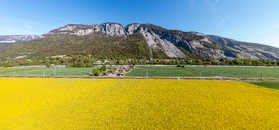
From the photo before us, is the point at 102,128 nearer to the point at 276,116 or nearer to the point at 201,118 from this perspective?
the point at 201,118

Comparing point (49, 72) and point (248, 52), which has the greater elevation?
point (248, 52)

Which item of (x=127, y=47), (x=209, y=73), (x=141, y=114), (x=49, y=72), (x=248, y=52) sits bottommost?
(x=141, y=114)

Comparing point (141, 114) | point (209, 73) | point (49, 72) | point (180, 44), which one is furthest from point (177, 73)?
point (180, 44)

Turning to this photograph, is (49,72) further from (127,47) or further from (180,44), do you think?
(180,44)

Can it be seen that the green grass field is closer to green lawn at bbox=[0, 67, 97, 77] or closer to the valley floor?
the valley floor

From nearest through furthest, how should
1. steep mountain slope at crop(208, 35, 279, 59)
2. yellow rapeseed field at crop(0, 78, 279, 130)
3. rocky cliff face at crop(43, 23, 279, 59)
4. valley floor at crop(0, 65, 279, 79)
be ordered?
yellow rapeseed field at crop(0, 78, 279, 130) < valley floor at crop(0, 65, 279, 79) < rocky cliff face at crop(43, 23, 279, 59) < steep mountain slope at crop(208, 35, 279, 59)

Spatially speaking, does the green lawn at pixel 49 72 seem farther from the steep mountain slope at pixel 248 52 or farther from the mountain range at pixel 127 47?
the steep mountain slope at pixel 248 52

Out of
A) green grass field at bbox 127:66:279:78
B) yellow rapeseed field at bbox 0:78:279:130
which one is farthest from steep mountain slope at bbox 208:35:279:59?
yellow rapeseed field at bbox 0:78:279:130

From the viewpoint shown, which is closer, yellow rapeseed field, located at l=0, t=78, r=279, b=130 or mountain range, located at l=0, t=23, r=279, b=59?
yellow rapeseed field, located at l=0, t=78, r=279, b=130

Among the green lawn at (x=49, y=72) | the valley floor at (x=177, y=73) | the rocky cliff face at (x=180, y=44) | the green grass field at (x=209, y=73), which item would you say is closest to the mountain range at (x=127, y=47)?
the rocky cliff face at (x=180, y=44)

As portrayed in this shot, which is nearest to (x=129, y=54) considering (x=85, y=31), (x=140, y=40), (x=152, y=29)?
(x=140, y=40)

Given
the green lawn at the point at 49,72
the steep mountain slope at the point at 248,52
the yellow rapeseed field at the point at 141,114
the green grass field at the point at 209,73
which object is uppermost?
the steep mountain slope at the point at 248,52
